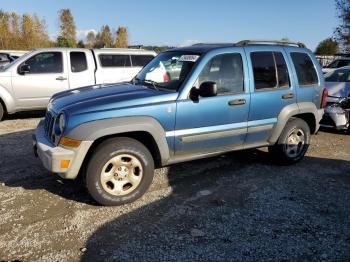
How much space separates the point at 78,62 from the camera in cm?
926

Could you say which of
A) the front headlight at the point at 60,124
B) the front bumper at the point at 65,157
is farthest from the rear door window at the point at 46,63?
the front bumper at the point at 65,157

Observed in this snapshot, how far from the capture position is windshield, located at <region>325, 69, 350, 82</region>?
30.0ft

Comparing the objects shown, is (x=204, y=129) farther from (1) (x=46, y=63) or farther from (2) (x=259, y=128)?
(1) (x=46, y=63)

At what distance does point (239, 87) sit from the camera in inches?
189

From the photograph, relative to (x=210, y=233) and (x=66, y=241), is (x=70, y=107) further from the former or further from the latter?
(x=210, y=233)

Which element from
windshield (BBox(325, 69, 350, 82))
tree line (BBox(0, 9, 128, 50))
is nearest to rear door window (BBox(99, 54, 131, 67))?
windshield (BBox(325, 69, 350, 82))

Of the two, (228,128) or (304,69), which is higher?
(304,69)

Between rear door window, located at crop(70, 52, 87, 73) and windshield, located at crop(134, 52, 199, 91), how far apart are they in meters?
4.35

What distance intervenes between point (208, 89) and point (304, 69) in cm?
210

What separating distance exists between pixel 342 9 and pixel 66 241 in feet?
98.3

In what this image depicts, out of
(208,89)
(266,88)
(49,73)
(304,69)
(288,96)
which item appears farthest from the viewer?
(49,73)

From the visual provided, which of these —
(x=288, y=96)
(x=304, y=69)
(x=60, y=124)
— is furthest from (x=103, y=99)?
(x=304, y=69)

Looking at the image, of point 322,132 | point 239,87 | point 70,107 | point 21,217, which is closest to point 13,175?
point 21,217

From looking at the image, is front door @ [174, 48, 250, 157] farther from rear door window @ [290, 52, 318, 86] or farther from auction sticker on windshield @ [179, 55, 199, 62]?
rear door window @ [290, 52, 318, 86]
